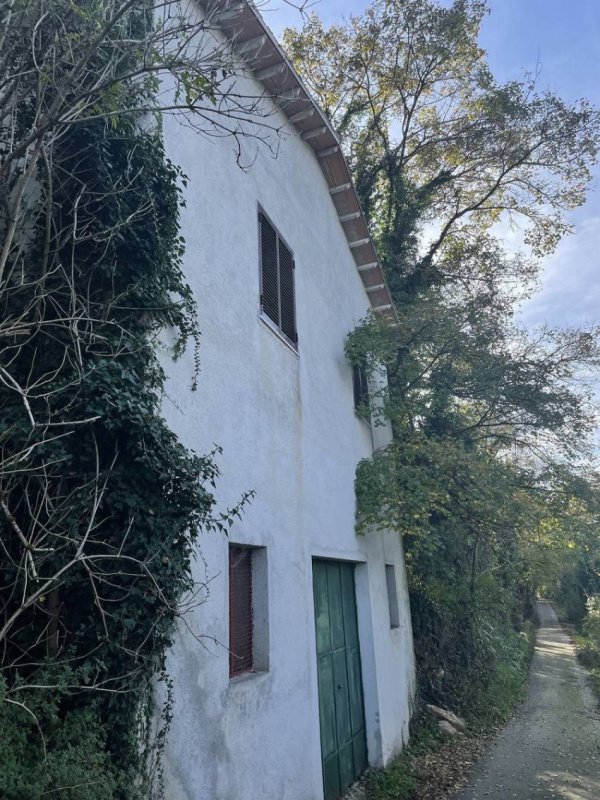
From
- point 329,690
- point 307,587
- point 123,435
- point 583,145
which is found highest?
point 583,145

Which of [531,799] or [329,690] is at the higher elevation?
[329,690]

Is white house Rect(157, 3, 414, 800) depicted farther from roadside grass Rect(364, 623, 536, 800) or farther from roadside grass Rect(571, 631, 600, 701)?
roadside grass Rect(571, 631, 600, 701)

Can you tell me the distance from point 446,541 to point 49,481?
1074 centimetres

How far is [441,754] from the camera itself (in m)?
8.73

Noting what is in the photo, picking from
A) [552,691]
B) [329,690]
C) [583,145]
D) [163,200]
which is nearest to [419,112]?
[583,145]

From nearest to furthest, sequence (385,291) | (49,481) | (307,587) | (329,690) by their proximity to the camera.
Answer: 1. (49,481)
2. (307,587)
3. (329,690)
4. (385,291)

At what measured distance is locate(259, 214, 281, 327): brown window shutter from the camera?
634 cm

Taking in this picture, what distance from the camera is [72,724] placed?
2881 mm

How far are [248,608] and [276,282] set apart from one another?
368 centimetres

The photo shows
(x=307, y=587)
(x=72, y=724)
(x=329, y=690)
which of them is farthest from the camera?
(x=329, y=690)

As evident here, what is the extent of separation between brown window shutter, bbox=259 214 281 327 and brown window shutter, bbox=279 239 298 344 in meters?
0.17

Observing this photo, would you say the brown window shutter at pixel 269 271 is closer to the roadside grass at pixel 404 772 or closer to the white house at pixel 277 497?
the white house at pixel 277 497

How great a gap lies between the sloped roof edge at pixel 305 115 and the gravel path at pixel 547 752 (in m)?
8.20

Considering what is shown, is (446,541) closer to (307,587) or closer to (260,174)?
(307,587)
